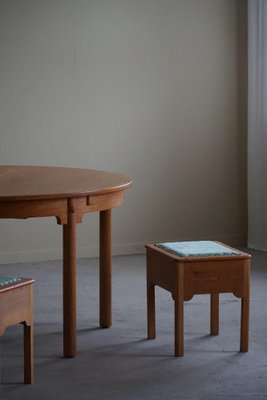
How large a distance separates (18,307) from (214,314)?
1.09 metres

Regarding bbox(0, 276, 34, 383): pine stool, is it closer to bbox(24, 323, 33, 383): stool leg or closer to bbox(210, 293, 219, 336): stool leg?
bbox(24, 323, 33, 383): stool leg

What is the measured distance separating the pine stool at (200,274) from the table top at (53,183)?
0.38 meters

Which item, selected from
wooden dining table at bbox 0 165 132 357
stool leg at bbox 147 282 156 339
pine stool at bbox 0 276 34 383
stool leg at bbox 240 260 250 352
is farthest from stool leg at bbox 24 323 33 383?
stool leg at bbox 240 260 250 352

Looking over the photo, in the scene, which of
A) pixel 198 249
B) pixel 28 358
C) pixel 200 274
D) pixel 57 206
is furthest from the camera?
pixel 198 249

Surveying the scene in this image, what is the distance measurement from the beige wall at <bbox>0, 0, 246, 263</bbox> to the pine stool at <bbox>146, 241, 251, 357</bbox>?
2.15m

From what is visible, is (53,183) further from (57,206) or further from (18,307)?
(18,307)

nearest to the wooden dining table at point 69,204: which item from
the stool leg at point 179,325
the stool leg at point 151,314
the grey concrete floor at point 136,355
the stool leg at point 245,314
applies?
the grey concrete floor at point 136,355

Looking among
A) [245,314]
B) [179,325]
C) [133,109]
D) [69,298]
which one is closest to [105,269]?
[69,298]

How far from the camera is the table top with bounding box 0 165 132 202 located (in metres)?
3.45

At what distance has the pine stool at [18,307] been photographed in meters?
3.15

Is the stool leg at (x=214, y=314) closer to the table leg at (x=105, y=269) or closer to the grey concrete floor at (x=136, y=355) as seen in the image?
the grey concrete floor at (x=136, y=355)

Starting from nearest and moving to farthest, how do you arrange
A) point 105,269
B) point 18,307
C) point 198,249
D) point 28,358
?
point 18,307 < point 28,358 < point 198,249 < point 105,269

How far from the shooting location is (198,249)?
374cm

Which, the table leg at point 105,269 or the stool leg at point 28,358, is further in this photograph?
the table leg at point 105,269
